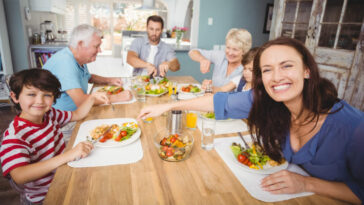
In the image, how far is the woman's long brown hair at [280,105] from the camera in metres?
0.92

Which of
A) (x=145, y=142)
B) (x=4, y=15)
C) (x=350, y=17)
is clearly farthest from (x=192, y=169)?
(x=4, y=15)

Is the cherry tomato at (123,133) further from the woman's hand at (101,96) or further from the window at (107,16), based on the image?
the window at (107,16)

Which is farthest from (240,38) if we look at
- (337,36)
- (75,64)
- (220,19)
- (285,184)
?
(220,19)

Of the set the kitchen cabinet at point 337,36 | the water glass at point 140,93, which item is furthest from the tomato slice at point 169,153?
the kitchen cabinet at point 337,36

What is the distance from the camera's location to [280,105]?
3.56ft

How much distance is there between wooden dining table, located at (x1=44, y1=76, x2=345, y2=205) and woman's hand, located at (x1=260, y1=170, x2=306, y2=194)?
0.04 meters

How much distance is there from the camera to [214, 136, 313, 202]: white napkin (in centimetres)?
80

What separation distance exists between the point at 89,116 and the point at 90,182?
0.70 metres

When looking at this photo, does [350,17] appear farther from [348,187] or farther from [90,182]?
[90,182]

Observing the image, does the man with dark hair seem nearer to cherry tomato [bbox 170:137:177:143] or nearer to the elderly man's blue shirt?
the elderly man's blue shirt

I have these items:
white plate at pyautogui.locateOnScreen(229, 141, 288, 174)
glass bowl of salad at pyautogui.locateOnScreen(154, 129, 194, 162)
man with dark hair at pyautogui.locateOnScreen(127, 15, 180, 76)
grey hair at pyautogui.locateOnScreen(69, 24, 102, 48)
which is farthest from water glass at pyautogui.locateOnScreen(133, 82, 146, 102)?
white plate at pyautogui.locateOnScreen(229, 141, 288, 174)

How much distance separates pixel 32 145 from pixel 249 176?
3.40ft

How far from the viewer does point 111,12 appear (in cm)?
927

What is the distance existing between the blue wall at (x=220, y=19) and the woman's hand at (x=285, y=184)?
3403mm
